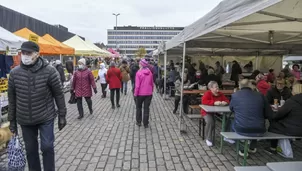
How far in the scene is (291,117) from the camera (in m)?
4.65

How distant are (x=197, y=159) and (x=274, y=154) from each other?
152 cm

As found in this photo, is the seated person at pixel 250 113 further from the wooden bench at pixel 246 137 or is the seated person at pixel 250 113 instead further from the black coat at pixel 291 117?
the black coat at pixel 291 117

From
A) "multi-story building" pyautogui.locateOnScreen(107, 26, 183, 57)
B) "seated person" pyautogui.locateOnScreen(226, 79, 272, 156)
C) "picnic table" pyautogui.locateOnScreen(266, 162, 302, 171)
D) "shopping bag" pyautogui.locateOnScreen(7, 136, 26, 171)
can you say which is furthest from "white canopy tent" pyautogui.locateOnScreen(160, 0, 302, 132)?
"multi-story building" pyautogui.locateOnScreen(107, 26, 183, 57)

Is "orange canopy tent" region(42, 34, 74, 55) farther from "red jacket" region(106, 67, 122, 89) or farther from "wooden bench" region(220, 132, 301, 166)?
"wooden bench" region(220, 132, 301, 166)

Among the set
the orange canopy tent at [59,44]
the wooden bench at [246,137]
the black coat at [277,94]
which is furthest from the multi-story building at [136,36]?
the wooden bench at [246,137]

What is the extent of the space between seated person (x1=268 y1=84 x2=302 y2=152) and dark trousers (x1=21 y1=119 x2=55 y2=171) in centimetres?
353

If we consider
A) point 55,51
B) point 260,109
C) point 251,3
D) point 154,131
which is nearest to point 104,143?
point 154,131

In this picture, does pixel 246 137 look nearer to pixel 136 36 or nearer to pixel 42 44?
pixel 42 44

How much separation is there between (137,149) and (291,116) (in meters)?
2.77

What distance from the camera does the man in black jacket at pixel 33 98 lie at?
11.2 ft

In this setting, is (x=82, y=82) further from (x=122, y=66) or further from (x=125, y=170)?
(x=122, y=66)

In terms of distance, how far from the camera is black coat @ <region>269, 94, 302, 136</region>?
4.60 metres

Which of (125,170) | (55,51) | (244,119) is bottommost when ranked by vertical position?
(125,170)

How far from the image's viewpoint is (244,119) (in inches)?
178
